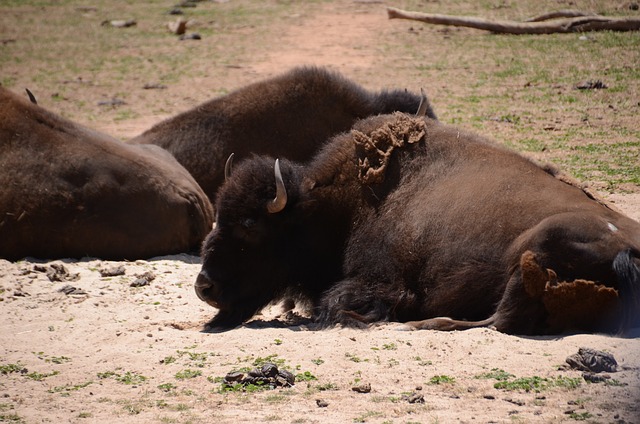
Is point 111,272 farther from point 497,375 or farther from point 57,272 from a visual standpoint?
point 497,375

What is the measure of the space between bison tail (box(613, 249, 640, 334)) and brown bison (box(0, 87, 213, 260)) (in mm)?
4266

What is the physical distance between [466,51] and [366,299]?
1139 centimetres

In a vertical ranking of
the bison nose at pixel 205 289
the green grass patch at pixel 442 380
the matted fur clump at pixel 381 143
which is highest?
the matted fur clump at pixel 381 143

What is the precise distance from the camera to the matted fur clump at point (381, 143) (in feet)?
23.0

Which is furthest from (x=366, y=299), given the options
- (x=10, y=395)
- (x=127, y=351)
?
(x=10, y=395)

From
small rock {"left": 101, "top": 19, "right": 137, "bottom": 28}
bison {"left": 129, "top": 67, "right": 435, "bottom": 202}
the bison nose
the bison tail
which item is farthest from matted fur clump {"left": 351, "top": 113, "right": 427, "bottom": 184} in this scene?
small rock {"left": 101, "top": 19, "right": 137, "bottom": 28}

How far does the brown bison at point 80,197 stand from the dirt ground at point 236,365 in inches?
16.0

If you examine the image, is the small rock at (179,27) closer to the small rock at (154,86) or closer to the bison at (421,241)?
the small rock at (154,86)

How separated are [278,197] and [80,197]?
95.1 inches

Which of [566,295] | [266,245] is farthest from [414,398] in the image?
[266,245]

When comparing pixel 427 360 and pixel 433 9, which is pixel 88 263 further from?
pixel 433 9

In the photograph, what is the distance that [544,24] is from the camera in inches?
685

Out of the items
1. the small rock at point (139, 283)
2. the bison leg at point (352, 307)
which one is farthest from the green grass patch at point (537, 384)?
the small rock at point (139, 283)

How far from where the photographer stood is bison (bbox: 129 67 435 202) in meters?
10.2
